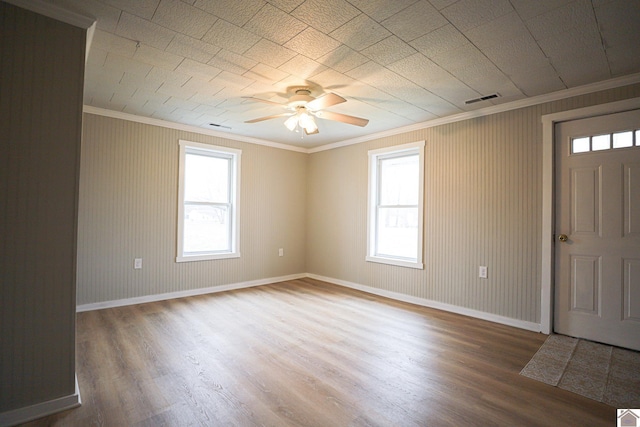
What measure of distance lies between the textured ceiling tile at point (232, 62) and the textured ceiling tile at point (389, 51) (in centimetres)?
97

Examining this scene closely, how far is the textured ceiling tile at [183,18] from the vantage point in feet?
6.52

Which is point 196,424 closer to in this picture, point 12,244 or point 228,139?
point 12,244

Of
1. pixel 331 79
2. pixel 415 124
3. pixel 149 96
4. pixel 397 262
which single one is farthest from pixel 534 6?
pixel 149 96

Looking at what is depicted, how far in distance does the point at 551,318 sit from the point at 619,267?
2.51ft

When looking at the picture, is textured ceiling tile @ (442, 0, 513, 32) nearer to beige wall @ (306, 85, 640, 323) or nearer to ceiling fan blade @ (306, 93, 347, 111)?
ceiling fan blade @ (306, 93, 347, 111)

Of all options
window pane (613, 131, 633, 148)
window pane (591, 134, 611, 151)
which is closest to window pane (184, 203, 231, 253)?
window pane (591, 134, 611, 151)

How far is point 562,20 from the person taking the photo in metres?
2.05

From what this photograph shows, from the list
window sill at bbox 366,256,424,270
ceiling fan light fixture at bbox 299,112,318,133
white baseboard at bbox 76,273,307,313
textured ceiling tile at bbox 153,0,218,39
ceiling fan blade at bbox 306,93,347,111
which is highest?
textured ceiling tile at bbox 153,0,218,39

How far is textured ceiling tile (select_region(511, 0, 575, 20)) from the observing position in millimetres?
1895

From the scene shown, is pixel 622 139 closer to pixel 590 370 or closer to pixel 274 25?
pixel 590 370

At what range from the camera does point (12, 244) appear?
1857 millimetres

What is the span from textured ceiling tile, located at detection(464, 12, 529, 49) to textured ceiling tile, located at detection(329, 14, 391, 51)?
1.98 feet

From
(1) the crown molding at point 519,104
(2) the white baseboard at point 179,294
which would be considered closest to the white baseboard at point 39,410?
(2) the white baseboard at point 179,294

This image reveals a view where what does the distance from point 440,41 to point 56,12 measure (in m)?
2.54
